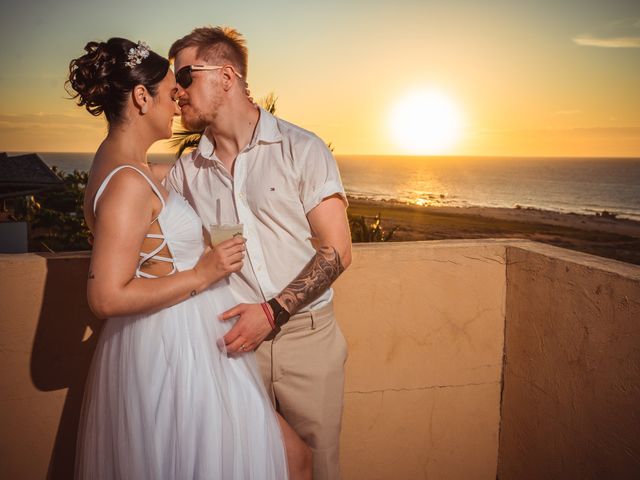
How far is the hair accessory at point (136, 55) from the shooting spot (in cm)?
198

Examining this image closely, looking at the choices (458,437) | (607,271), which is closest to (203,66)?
(607,271)

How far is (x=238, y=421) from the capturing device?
6.06 feet

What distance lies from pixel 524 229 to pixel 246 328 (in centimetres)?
4163

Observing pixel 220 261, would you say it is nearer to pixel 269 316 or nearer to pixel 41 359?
pixel 269 316

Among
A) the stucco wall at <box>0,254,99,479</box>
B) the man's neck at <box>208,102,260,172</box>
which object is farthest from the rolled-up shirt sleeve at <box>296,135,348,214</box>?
the stucco wall at <box>0,254,99,479</box>

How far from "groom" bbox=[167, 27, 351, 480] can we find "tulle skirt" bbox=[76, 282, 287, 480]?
0.47 ft

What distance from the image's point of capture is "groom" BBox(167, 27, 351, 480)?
2.09m

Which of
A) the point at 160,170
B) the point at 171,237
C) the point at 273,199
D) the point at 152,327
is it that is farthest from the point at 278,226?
the point at 160,170

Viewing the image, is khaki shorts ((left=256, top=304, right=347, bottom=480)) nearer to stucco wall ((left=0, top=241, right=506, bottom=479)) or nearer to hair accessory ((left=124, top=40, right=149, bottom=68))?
stucco wall ((left=0, top=241, right=506, bottom=479))

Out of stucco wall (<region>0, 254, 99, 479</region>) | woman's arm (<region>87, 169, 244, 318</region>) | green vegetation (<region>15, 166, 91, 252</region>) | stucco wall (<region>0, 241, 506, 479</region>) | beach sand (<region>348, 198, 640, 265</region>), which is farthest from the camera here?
beach sand (<region>348, 198, 640, 265</region>)

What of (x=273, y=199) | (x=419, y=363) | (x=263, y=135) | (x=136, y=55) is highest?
(x=136, y=55)

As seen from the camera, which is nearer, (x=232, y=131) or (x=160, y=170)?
(x=232, y=131)

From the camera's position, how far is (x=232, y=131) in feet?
7.68

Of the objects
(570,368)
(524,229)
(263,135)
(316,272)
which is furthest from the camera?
(524,229)
